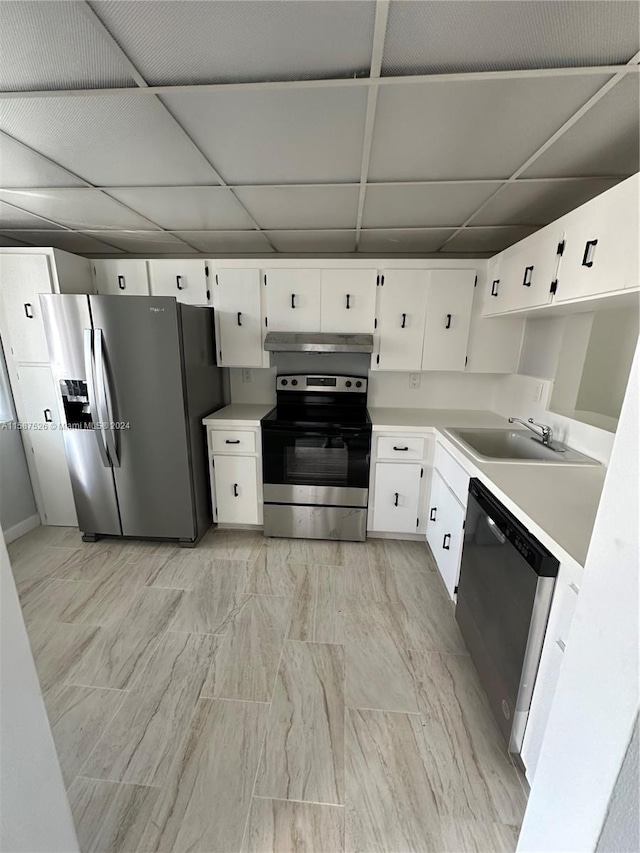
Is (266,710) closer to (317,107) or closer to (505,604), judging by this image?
(505,604)

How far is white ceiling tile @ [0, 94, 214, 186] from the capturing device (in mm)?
1168

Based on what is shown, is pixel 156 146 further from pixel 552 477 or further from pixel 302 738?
pixel 302 738

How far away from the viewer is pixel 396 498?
101 inches

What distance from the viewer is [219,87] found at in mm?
1064

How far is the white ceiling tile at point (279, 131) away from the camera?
1115 mm

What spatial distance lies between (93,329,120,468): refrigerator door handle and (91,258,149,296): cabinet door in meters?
0.71

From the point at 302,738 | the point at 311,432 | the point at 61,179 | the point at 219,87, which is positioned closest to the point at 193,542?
the point at 311,432

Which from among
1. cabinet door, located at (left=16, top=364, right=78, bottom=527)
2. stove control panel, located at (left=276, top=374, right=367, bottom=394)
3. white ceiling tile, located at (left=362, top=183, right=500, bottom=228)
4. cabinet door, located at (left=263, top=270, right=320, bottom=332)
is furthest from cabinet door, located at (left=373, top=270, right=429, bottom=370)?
cabinet door, located at (left=16, top=364, right=78, bottom=527)

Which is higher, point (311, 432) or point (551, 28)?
point (551, 28)

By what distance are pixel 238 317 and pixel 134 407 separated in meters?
1.04

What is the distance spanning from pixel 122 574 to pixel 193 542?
1.61ft

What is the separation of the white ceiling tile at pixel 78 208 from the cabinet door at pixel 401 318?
177cm

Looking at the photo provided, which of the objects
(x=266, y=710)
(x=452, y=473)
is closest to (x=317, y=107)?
(x=452, y=473)

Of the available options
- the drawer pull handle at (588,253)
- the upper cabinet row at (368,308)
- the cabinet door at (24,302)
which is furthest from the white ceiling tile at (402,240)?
the cabinet door at (24,302)
